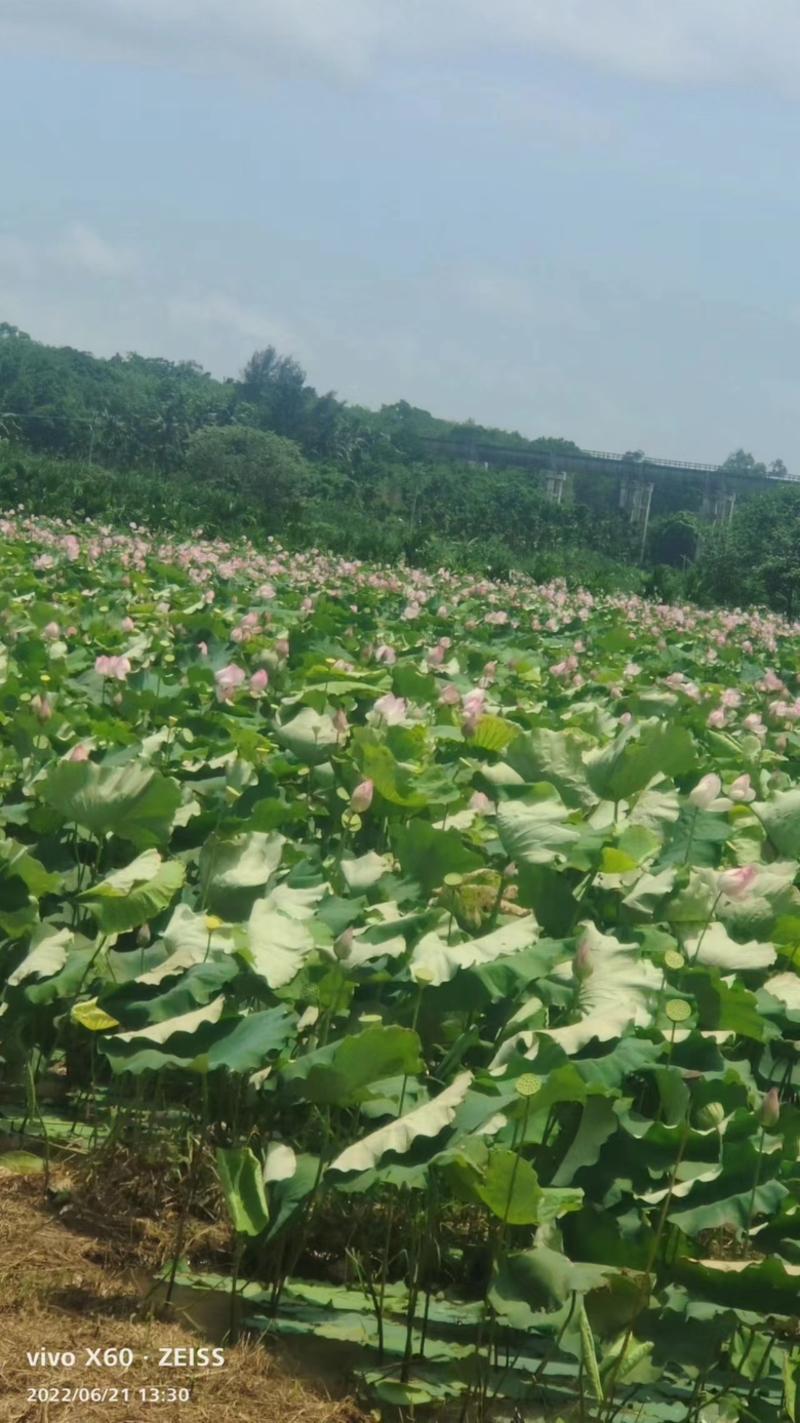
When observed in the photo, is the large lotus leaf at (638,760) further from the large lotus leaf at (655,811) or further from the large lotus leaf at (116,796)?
the large lotus leaf at (116,796)

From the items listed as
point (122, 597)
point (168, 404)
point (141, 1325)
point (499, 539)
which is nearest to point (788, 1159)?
point (141, 1325)

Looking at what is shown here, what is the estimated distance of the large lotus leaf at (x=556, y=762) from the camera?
339cm

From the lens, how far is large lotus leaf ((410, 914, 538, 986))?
247cm

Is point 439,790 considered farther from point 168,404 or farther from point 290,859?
point 168,404

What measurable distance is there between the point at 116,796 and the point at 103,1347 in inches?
39.3

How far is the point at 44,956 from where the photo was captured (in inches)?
107

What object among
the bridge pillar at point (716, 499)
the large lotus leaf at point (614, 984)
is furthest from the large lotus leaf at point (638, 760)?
the bridge pillar at point (716, 499)

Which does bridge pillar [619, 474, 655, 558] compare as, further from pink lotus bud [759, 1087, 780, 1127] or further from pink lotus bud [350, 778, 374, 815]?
pink lotus bud [759, 1087, 780, 1127]

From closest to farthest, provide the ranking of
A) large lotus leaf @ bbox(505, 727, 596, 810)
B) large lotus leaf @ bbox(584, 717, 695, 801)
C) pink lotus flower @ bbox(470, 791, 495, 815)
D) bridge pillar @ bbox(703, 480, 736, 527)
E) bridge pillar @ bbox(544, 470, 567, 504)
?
large lotus leaf @ bbox(584, 717, 695, 801)
large lotus leaf @ bbox(505, 727, 596, 810)
pink lotus flower @ bbox(470, 791, 495, 815)
bridge pillar @ bbox(703, 480, 736, 527)
bridge pillar @ bbox(544, 470, 567, 504)

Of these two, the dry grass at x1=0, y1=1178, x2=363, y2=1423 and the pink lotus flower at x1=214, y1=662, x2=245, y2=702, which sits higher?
the pink lotus flower at x1=214, y1=662, x2=245, y2=702

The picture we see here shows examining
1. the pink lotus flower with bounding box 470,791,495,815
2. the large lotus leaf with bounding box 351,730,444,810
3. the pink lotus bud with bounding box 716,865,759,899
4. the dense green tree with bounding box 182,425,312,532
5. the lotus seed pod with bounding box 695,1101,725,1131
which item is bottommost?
the lotus seed pod with bounding box 695,1101,725,1131

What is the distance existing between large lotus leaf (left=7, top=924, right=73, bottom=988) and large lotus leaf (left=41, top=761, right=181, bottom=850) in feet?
0.77

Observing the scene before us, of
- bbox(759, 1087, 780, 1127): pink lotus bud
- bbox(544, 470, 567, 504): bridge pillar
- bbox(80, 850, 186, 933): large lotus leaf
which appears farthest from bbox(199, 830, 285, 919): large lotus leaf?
bbox(544, 470, 567, 504): bridge pillar

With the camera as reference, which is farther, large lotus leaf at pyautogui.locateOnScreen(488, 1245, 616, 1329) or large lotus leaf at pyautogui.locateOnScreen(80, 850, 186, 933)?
large lotus leaf at pyautogui.locateOnScreen(80, 850, 186, 933)
